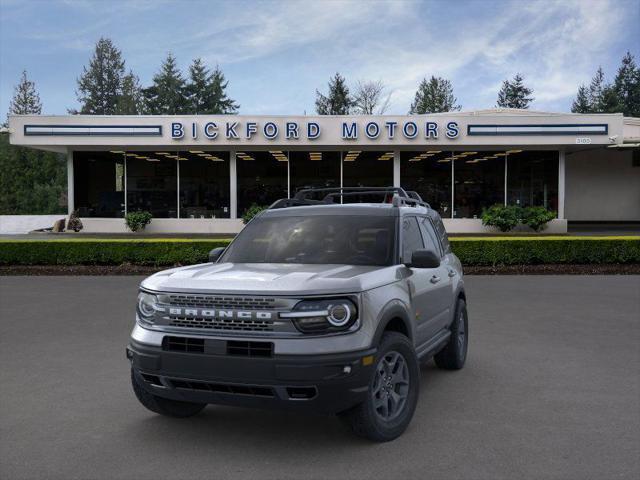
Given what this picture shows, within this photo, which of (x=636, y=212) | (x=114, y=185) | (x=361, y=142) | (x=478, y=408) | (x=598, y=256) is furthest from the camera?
(x=636, y=212)

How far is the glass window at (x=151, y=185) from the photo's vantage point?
2889 centimetres

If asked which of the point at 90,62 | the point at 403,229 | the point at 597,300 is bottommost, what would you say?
the point at 597,300

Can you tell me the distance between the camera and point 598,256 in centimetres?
1681

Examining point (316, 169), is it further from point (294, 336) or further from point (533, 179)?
point (294, 336)

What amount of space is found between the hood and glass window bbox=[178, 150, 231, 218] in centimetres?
2433

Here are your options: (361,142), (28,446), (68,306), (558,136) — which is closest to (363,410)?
(28,446)

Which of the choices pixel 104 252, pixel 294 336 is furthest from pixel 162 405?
pixel 104 252

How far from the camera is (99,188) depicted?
2905 centimetres

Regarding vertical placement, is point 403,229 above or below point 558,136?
below

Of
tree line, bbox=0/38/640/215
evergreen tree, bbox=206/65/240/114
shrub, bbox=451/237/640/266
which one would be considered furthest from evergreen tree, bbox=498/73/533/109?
shrub, bbox=451/237/640/266

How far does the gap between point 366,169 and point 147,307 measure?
82.3 ft

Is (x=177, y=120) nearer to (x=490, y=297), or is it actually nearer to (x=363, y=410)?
(x=490, y=297)

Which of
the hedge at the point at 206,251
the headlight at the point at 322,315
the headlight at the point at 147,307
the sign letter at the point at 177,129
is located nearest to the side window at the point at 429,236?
the headlight at the point at 322,315

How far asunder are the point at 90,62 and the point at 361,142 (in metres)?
70.4
